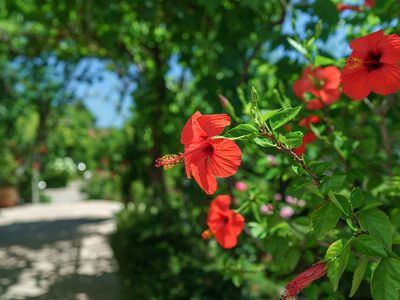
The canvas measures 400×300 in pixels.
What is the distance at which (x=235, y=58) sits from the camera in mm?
3287

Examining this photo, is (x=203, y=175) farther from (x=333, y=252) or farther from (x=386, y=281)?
(x=386, y=281)

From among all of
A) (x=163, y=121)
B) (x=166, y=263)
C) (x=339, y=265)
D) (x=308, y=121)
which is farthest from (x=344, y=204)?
(x=163, y=121)

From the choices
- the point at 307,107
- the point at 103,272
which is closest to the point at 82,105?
the point at 103,272

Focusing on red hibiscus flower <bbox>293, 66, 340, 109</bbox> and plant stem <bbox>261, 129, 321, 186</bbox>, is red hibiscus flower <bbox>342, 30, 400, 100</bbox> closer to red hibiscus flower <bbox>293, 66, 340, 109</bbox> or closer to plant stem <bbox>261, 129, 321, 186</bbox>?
plant stem <bbox>261, 129, 321, 186</bbox>

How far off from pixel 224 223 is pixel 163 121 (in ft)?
13.5

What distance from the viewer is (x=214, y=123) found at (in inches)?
37.1

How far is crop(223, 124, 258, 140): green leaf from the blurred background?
72 cm

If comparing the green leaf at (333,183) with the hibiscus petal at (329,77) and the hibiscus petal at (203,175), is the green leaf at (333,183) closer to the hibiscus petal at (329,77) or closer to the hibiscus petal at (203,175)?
the hibiscus petal at (203,175)

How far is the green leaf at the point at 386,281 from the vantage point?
34.9 inches

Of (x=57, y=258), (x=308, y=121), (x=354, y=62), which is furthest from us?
(x=57, y=258)

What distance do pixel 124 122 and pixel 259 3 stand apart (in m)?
Answer: 8.63

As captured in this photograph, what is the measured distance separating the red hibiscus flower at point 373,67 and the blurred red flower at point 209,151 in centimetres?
37

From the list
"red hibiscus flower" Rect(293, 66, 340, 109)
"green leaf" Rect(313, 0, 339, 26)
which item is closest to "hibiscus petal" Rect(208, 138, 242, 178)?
"red hibiscus flower" Rect(293, 66, 340, 109)

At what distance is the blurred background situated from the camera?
8.47 feet
